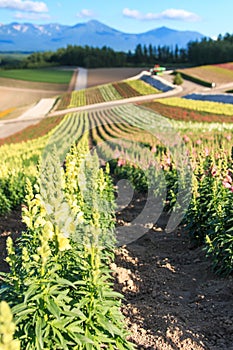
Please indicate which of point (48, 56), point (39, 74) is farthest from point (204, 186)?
point (48, 56)

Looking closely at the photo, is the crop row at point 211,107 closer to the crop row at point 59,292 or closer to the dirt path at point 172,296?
the dirt path at point 172,296

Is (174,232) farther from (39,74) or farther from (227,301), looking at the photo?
(39,74)

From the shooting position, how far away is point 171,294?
229 inches

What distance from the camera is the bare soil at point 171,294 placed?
470 cm

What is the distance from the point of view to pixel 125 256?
6.97 meters

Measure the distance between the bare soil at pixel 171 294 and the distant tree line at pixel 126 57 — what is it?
317 feet

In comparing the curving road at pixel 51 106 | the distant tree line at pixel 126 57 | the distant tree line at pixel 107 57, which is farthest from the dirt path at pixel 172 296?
the distant tree line at pixel 107 57

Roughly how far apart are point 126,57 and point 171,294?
369ft

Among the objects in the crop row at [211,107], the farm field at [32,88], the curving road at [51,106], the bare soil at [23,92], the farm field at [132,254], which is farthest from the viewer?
the farm field at [32,88]

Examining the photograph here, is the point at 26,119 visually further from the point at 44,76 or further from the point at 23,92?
the point at 44,76

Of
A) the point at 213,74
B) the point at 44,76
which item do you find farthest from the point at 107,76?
the point at 213,74

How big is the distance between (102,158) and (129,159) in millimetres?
2652

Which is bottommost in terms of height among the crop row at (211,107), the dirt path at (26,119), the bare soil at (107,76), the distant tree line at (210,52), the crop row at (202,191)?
the dirt path at (26,119)

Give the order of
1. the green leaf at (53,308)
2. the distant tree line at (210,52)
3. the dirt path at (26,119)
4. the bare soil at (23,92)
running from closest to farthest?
the green leaf at (53,308), the dirt path at (26,119), the bare soil at (23,92), the distant tree line at (210,52)
